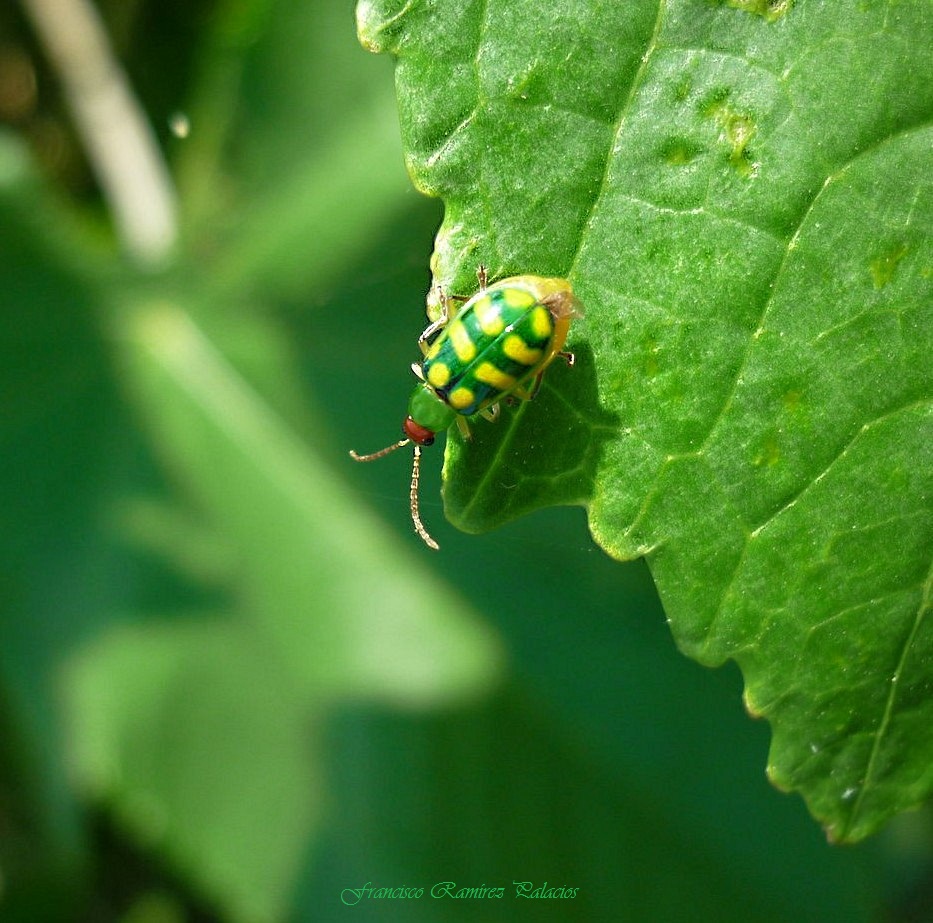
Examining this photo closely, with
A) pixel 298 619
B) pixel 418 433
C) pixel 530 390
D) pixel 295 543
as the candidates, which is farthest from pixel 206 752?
pixel 530 390

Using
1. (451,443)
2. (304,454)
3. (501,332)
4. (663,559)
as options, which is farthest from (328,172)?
(663,559)

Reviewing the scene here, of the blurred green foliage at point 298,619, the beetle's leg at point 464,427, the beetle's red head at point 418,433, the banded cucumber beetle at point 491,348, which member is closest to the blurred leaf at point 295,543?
the blurred green foliage at point 298,619

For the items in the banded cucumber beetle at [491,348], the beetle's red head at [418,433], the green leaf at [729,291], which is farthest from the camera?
the beetle's red head at [418,433]

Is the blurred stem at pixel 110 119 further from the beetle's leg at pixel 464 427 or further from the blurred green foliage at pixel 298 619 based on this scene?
the beetle's leg at pixel 464 427

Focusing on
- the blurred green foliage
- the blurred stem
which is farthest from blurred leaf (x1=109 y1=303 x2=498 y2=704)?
the blurred stem

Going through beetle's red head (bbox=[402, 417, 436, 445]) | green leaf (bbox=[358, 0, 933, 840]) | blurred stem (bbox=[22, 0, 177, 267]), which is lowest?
green leaf (bbox=[358, 0, 933, 840])

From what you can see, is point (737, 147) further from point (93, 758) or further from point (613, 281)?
point (93, 758)

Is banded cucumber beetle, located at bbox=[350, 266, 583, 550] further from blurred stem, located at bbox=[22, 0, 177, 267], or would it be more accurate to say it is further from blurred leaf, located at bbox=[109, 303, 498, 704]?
blurred stem, located at bbox=[22, 0, 177, 267]
